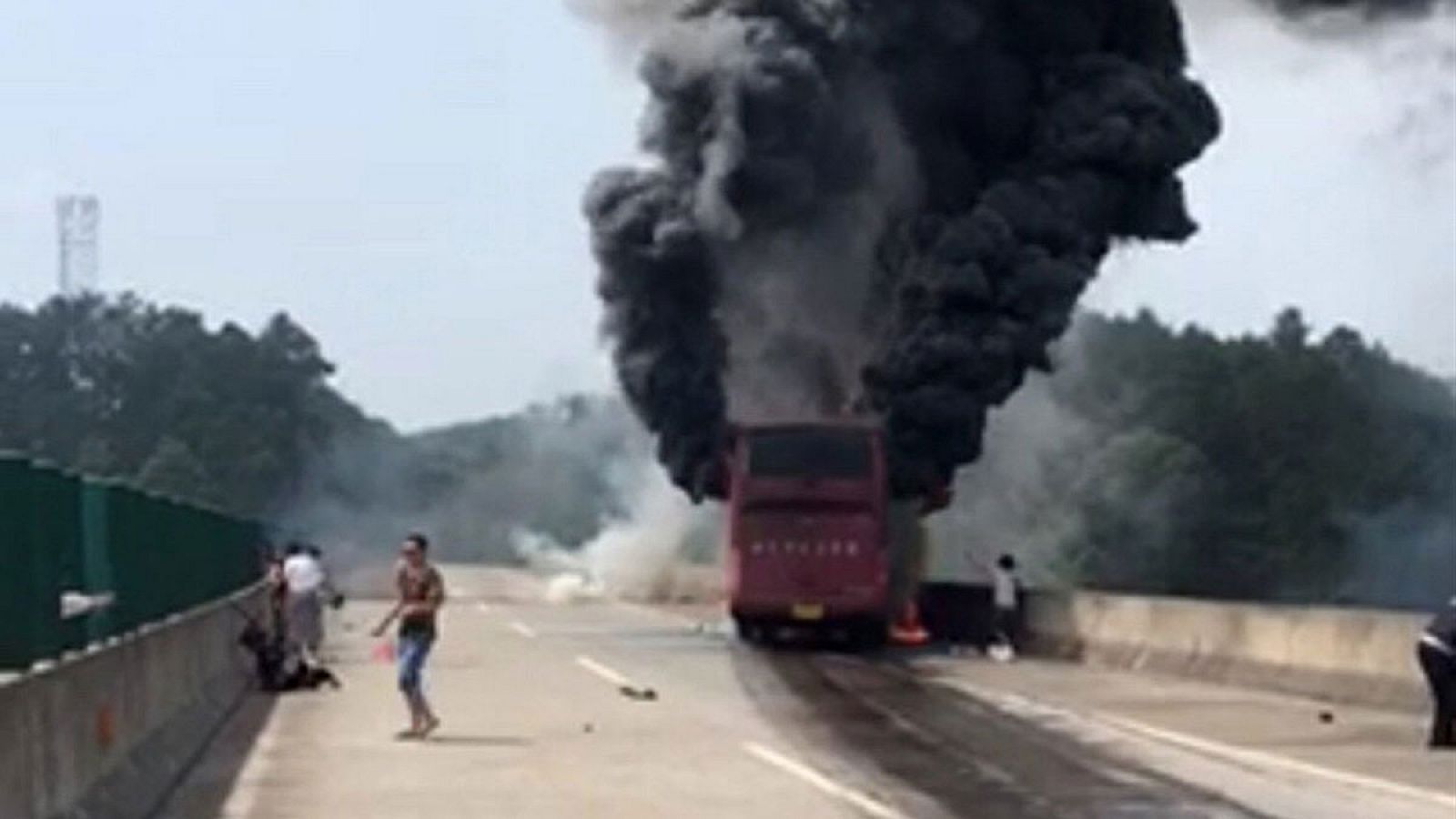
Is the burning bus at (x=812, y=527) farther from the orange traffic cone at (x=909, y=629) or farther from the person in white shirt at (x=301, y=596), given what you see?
the person in white shirt at (x=301, y=596)

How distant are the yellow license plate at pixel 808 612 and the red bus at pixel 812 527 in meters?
0.01

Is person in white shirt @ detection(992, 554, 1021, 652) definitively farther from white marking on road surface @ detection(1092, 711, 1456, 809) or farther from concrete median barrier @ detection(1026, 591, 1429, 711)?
white marking on road surface @ detection(1092, 711, 1456, 809)

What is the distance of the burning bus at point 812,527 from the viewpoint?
43.5m

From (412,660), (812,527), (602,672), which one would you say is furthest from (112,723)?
(812,527)

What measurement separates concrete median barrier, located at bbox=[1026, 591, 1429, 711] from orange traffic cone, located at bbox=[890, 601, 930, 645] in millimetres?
3901

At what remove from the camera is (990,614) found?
44.0 m

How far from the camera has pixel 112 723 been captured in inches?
Result: 711

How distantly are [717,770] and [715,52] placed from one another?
34135 mm

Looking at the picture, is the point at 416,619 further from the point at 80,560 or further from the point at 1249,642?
the point at 1249,642

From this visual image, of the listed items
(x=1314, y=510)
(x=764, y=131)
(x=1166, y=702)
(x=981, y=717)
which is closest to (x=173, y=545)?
(x=981, y=717)

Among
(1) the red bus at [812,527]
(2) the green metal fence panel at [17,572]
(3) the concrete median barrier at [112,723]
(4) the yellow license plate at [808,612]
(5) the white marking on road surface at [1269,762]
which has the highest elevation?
(1) the red bus at [812,527]

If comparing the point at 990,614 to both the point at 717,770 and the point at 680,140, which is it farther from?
the point at 717,770

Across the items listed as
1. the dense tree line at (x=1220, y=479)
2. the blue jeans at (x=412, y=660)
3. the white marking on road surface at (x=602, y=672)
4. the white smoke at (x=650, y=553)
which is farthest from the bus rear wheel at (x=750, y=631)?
the dense tree line at (x=1220, y=479)

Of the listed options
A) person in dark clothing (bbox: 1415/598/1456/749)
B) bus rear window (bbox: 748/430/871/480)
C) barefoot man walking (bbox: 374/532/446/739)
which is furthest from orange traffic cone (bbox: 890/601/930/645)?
person in dark clothing (bbox: 1415/598/1456/749)
